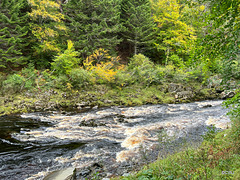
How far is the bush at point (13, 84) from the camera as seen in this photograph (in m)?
9.87

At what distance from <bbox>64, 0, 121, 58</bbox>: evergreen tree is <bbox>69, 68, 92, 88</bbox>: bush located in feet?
11.7

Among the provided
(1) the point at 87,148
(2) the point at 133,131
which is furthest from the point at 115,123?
(1) the point at 87,148

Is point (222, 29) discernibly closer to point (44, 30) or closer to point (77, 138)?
point (77, 138)

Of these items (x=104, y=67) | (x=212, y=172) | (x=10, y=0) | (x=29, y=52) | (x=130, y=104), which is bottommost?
(x=130, y=104)

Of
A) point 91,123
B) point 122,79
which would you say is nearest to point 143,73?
point 122,79

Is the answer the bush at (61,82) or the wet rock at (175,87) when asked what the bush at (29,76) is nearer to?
the bush at (61,82)

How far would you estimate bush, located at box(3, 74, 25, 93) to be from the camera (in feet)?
32.4

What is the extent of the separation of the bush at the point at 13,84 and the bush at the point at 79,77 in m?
3.72

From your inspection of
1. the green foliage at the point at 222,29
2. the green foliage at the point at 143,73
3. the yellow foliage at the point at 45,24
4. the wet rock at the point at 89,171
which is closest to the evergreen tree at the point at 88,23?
the yellow foliage at the point at 45,24

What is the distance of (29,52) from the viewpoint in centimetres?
1444

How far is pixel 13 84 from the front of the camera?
9969 millimetres

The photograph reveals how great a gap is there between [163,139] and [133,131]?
1579 mm

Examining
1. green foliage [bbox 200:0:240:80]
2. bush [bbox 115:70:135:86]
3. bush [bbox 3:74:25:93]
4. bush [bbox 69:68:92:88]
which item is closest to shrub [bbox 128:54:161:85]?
bush [bbox 115:70:135:86]

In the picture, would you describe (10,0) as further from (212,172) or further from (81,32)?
(212,172)
